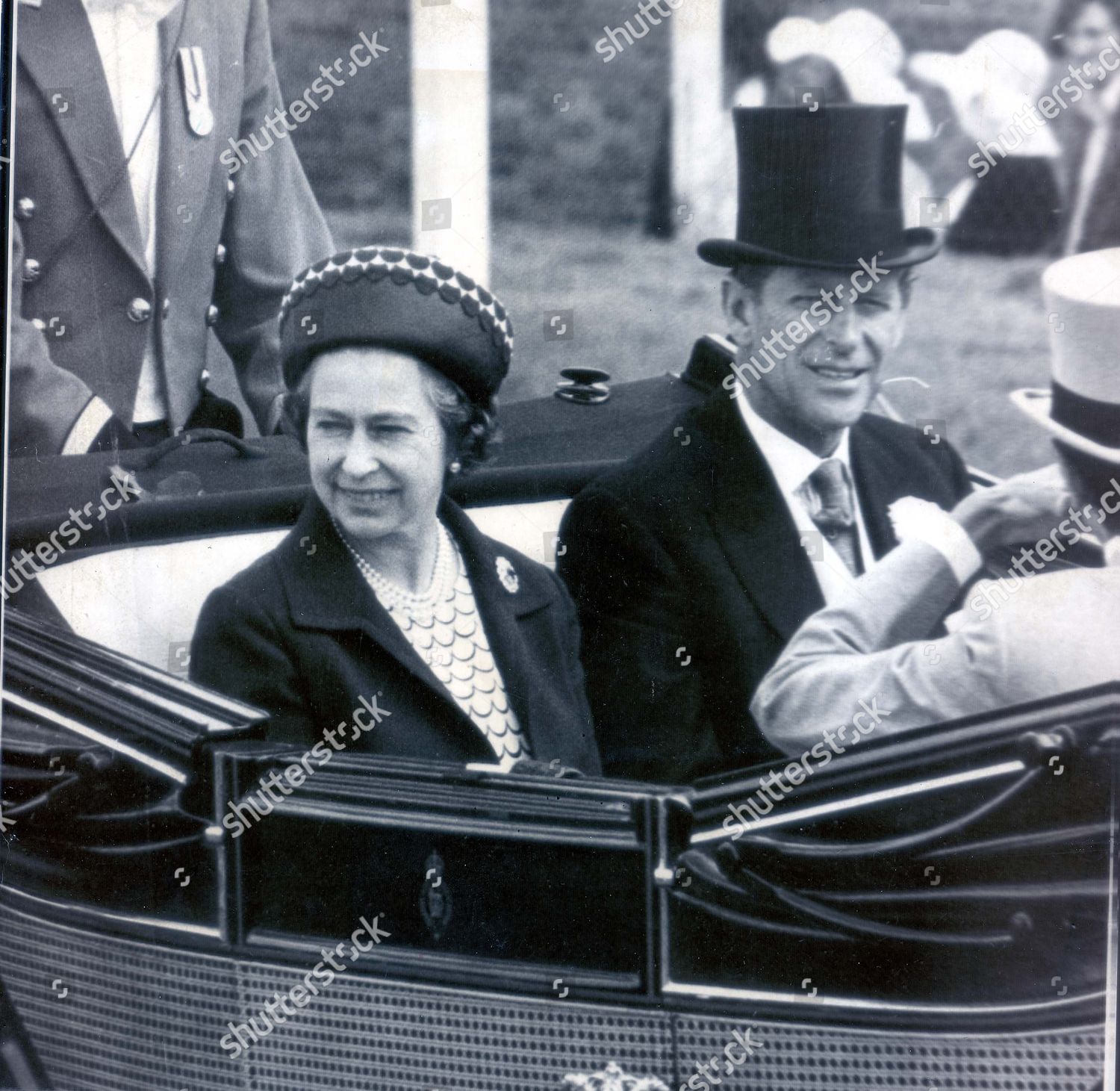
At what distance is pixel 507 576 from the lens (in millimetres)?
3480

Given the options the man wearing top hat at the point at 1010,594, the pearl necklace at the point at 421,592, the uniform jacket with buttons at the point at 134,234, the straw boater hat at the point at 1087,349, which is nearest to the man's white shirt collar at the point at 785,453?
the man wearing top hat at the point at 1010,594

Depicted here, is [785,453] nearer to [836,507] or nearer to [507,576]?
[836,507]

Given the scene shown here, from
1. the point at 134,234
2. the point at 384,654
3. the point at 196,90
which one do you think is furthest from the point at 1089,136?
the point at 134,234

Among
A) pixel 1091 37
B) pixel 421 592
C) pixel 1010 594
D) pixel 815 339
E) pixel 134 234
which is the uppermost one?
pixel 1091 37

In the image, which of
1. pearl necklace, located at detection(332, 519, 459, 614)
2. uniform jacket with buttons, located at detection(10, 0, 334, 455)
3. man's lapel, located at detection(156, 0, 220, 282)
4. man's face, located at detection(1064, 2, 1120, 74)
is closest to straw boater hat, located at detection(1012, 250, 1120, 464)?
man's face, located at detection(1064, 2, 1120, 74)

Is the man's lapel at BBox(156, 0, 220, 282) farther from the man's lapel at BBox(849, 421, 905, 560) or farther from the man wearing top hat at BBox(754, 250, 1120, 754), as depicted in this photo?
the man wearing top hat at BBox(754, 250, 1120, 754)

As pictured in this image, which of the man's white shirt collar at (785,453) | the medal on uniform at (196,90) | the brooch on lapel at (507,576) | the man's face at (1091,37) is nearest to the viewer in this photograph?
the man's face at (1091,37)

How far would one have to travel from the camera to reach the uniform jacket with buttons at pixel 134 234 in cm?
355

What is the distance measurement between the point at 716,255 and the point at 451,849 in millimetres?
1467

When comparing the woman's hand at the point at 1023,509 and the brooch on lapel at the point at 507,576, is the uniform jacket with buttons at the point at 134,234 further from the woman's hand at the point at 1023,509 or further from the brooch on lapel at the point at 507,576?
the woman's hand at the point at 1023,509

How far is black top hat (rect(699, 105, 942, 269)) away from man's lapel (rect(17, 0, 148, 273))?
155cm

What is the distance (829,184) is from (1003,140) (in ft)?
1.24

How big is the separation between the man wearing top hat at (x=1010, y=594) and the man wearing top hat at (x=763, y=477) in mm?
75

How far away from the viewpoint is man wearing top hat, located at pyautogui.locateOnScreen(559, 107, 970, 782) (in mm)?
3229
